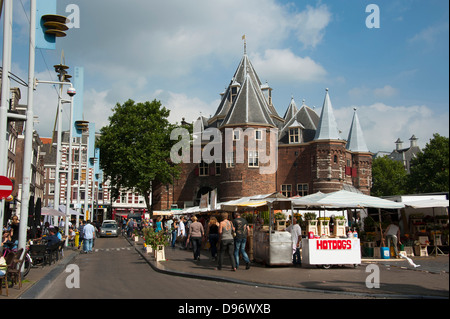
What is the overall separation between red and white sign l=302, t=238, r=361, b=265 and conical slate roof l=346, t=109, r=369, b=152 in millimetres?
46393

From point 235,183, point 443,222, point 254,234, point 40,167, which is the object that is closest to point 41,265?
point 254,234

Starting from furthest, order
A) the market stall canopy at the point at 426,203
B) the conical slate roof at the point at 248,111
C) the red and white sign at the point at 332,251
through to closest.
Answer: the conical slate roof at the point at 248,111, the market stall canopy at the point at 426,203, the red and white sign at the point at 332,251

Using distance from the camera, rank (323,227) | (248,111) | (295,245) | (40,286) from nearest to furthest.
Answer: (40,286) → (295,245) → (323,227) → (248,111)

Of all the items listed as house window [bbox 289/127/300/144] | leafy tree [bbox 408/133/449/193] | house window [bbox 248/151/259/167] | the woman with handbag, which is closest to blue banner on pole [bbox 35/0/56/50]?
the woman with handbag

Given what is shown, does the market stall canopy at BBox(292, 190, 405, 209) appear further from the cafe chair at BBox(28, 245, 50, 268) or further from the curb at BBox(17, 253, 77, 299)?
the cafe chair at BBox(28, 245, 50, 268)

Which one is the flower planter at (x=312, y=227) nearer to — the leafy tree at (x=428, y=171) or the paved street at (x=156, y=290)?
the paved street at (x=156, y=290)

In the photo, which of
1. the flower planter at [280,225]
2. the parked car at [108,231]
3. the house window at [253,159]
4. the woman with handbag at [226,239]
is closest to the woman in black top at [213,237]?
the flower planter at [280,225]

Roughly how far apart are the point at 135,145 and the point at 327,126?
22.2 meters

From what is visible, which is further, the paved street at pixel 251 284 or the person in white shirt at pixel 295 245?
the person in white shirt at pixel 295 245

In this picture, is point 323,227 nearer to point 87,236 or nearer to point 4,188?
point 4,188

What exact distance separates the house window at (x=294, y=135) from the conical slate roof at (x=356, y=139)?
7.98 meters

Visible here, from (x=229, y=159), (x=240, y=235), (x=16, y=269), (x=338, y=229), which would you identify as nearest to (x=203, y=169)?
(x=229, y=159)

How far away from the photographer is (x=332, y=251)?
49.9 feet

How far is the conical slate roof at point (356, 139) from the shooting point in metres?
60.2
